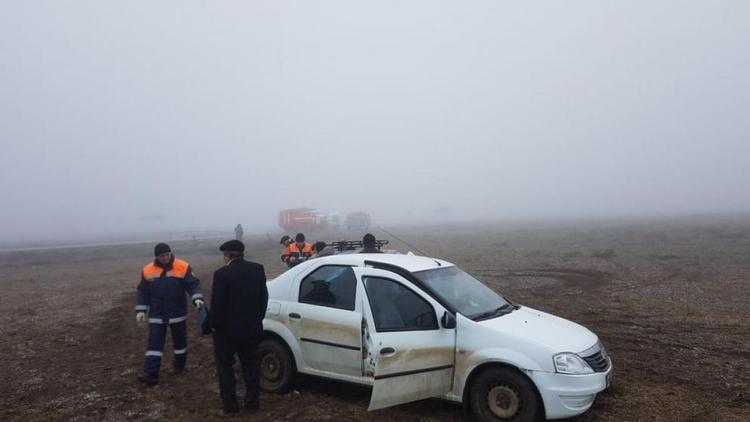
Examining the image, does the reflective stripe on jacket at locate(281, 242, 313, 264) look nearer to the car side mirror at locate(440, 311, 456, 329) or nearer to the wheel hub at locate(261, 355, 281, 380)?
the wheel hub at locate(261, 355, 281, 380)


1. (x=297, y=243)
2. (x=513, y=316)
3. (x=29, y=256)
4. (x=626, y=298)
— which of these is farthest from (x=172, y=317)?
(x=29, y=256)

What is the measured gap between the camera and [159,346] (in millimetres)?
7184

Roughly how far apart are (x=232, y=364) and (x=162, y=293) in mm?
2060

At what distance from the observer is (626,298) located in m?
13.2

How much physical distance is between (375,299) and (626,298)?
9521 millimetres

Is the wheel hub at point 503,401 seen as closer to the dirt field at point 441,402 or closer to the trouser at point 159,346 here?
the dirt field at point 441,402

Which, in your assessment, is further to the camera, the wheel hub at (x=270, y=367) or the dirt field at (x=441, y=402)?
the wheel hub at (x=270, y=367)

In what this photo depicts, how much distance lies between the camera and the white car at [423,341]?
510 centimetres

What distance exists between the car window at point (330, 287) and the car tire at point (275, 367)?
2.20ft

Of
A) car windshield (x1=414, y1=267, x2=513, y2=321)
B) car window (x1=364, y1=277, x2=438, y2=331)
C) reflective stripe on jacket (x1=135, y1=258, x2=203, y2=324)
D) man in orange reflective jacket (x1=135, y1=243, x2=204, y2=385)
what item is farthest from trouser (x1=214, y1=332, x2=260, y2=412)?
car windshield (x1=414, y1=267, x2=513, y2=321)

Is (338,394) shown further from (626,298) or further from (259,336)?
(626,298)

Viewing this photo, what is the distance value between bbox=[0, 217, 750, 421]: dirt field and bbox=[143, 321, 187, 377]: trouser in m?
0.23

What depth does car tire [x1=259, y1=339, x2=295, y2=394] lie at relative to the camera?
6.46m

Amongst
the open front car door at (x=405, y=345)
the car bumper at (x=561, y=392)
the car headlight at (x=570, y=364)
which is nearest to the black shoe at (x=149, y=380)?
the open front car door at (x=405, y=345)
